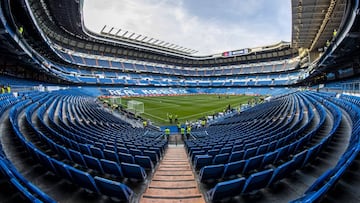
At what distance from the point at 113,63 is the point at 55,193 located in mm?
72735

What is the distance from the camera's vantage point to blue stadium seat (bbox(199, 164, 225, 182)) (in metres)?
4.28

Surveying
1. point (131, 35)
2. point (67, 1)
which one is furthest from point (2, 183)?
point (131, 35)

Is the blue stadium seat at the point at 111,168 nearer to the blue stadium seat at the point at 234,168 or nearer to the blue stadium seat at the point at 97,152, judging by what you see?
the blue stadium seat at the point at 97,152

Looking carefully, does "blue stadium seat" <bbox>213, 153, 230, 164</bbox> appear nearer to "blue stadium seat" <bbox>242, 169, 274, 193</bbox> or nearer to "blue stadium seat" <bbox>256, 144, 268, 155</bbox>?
"blue stadium seat" <bbox>256, 144, 268, 155</bbox>

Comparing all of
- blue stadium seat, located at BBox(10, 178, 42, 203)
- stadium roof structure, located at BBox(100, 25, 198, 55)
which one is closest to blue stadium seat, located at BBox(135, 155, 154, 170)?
blue stadium seat, located at BBox(10, 178, 42, 203)

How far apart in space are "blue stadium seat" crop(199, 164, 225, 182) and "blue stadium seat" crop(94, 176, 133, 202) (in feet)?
5.53

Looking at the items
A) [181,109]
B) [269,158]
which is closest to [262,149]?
[269,158]

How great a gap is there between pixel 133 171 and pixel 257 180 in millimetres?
2765

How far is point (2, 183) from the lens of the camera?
339 cm

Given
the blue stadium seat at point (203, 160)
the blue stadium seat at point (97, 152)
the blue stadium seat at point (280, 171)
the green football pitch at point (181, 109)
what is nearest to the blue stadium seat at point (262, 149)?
the blue stadium seat at point (280, 171)

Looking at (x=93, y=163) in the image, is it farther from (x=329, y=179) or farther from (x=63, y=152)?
(x=329, y=179)

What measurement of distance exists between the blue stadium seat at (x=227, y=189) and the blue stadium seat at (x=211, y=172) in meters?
0.62

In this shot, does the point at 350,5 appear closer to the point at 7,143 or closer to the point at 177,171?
the point at 177,171

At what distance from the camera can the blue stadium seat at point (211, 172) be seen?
4.28m
